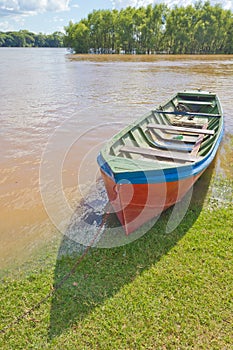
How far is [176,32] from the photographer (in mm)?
49156

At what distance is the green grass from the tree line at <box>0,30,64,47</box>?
124747 millimetres

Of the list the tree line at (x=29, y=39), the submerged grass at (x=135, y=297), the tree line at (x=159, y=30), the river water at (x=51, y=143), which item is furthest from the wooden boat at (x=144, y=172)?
the tree line at (x=29, y=39)

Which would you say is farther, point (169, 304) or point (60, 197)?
point (60, 197)

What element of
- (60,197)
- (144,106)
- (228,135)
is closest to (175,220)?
(60,197)

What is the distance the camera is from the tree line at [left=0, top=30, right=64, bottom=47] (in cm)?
11753

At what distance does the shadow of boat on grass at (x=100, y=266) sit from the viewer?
2.89m

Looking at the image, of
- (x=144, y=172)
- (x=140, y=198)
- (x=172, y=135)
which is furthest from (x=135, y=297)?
(x=172, y=135)

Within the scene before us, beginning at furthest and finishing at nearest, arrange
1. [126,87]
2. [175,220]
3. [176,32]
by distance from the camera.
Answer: [176,32]
[126,87]
[175,220]

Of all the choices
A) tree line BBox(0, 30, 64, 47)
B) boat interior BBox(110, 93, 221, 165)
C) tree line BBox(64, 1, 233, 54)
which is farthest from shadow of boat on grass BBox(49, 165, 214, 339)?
tree line BBox(0, 30, 64, 47)

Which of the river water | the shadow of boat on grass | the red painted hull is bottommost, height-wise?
the river water

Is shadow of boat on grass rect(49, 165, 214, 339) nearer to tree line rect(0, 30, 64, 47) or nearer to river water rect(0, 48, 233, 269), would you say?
river water rect(0, 48, 233, 269)

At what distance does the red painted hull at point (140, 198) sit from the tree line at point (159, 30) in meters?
52.6

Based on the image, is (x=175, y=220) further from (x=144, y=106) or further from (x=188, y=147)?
(x=144, y=106)

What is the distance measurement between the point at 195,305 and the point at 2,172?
15.9 ft
